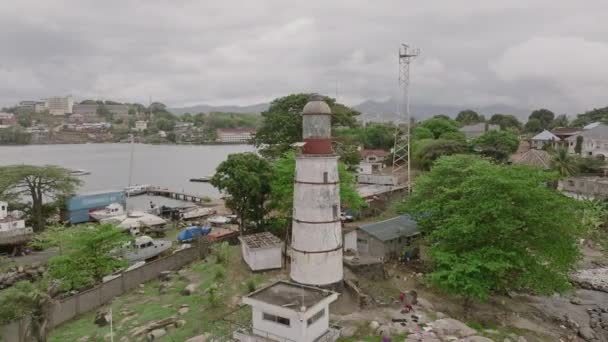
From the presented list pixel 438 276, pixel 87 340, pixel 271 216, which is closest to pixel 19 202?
pixel 271 216

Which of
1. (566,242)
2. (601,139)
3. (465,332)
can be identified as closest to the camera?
(465,332)

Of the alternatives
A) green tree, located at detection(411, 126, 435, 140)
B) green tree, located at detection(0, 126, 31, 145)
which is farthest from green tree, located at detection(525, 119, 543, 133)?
green tree, located at detection(0, 126, 31, 145)

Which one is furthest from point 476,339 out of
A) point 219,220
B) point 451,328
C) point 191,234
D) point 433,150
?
point 433,150

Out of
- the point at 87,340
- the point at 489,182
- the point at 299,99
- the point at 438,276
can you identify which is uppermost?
the point at 299,99

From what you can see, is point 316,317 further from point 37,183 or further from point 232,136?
point 232,136

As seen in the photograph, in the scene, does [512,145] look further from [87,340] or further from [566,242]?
[87,340]
